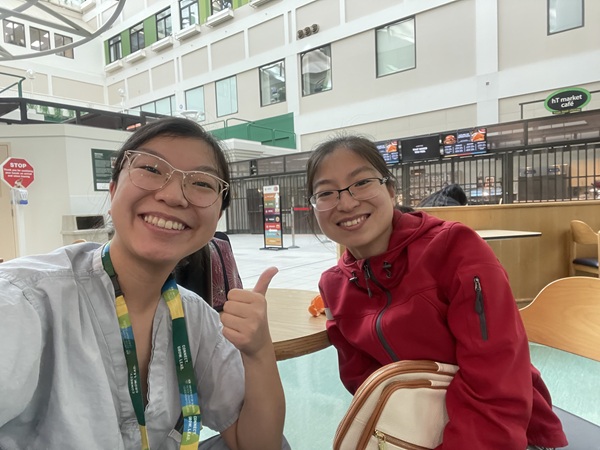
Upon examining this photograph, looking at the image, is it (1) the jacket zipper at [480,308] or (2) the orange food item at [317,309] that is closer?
(1) the jacket zipper at [480,308]

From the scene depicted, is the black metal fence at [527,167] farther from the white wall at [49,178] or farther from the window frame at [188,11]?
the window frame at [188,11]

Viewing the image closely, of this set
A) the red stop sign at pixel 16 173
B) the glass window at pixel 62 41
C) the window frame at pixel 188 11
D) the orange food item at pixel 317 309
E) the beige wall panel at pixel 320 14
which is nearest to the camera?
the orange food item at pixel 317 309

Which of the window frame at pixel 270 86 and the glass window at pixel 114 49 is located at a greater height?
the glass window at pixel 114 49

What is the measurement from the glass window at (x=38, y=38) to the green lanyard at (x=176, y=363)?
86.7ft

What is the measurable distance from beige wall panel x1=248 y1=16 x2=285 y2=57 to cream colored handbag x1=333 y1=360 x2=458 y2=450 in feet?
58.0

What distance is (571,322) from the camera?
126cm

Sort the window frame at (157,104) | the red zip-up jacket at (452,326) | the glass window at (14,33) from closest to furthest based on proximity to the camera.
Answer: the red zip-up jacket at (452,326), the glass window at (14,33), the window frame at (157,104)

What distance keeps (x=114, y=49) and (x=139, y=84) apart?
3931 mm

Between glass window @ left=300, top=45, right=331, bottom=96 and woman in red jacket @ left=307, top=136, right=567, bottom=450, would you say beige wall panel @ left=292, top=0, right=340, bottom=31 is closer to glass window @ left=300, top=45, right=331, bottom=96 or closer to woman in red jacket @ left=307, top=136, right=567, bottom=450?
glass window @ left=300, top=45, right=331, bottom=96

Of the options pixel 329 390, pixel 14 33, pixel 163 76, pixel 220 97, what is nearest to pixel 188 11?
pixel 163 76

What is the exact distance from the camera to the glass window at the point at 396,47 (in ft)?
44.4

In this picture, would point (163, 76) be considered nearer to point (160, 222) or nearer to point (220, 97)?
point (220, 97)

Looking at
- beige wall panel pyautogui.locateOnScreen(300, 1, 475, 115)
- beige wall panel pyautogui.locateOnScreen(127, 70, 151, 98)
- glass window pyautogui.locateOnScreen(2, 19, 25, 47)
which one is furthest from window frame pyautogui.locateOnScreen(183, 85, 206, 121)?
glass window pyautogui.locateOnScreen(2, 19, 25, 47)

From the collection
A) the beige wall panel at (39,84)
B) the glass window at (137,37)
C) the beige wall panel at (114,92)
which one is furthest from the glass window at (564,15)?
the beige wall panel at (39,84)
